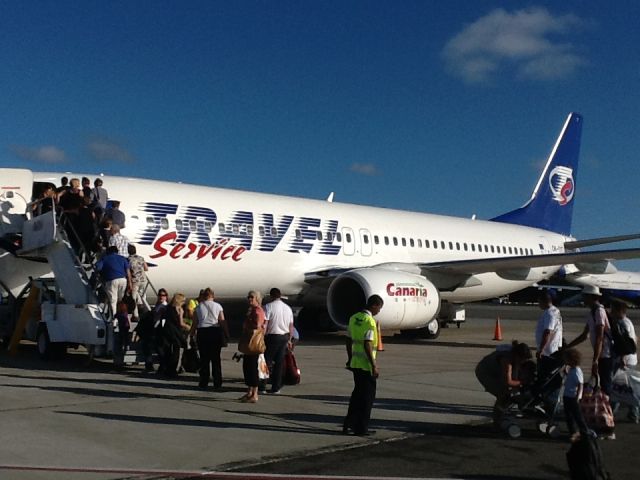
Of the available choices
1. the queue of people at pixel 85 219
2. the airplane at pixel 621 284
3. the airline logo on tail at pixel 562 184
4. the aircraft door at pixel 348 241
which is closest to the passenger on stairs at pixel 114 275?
the queue of people at pixel 85 219

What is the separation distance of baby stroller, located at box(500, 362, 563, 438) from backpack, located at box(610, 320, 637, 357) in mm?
1084

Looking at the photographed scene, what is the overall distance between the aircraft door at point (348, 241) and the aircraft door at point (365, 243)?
0.99ft

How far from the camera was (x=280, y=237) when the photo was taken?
665 inches

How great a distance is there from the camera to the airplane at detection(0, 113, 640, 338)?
47.3ft

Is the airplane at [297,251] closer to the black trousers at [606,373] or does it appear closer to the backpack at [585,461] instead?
the black trousers at [606,373]

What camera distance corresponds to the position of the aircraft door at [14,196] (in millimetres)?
12688

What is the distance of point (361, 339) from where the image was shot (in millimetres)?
7035

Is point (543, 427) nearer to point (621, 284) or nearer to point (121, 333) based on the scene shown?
point (121, 333)

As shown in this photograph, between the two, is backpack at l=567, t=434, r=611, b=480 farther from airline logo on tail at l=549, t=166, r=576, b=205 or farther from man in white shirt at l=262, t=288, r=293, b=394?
airline logo on tail at l=549, t=166, r=576, b=205

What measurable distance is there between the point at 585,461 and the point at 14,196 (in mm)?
10937

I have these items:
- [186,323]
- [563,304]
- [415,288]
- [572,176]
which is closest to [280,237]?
[415,288]

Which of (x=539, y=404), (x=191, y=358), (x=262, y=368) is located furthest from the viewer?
(x=191, y=358)

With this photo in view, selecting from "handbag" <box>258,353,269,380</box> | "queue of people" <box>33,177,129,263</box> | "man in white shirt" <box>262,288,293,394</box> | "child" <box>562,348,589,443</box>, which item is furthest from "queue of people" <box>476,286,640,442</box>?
"queue of people" <box>33,177,129,263</box>

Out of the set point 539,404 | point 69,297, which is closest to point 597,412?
point 539,404
